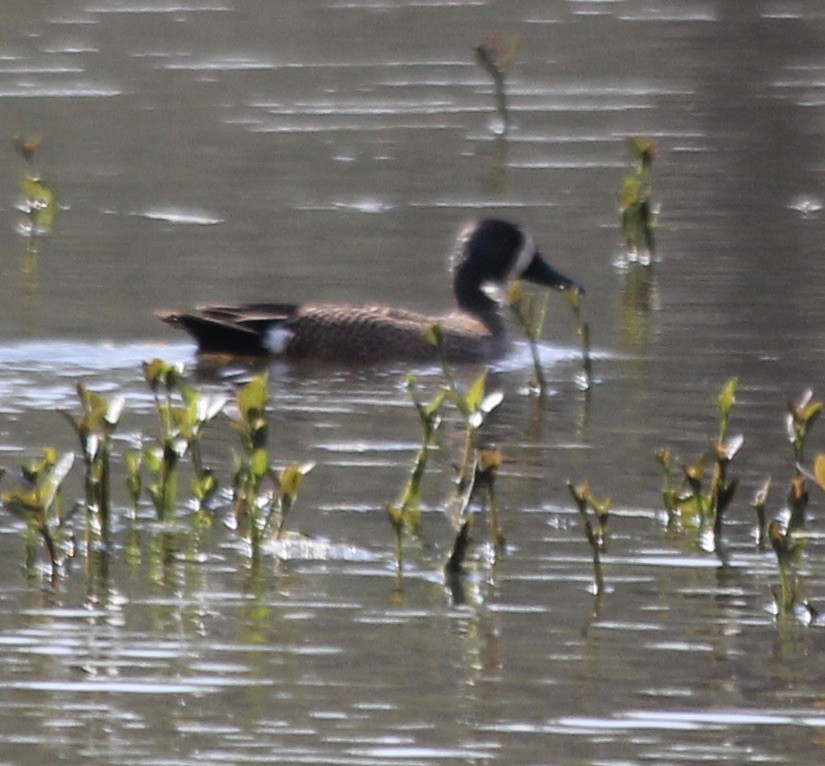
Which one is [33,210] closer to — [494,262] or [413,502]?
[494,262]

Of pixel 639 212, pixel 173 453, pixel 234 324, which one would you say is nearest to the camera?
pixel 173 453

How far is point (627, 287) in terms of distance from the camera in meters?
13.1

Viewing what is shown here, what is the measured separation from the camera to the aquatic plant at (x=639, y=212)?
13.2 metres

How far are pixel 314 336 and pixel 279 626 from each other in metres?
5.01

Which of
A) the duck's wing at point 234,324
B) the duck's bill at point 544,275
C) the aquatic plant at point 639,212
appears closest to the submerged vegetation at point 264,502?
the duck's wing at point 234,324

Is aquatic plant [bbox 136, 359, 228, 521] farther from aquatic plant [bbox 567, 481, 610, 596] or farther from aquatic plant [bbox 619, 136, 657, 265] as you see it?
aquatic plant [bbox 619, 136, 657, 265]

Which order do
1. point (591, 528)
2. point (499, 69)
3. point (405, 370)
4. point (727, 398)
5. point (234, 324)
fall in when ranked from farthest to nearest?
point (499, 69), point (234, 324), point (405, 370), point (727, 398), point (591, 528)

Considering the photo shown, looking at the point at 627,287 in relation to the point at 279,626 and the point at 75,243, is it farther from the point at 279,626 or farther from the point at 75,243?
the point at 279,626

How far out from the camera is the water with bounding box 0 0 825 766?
242 inches

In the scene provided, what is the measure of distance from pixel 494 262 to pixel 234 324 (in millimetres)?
1657

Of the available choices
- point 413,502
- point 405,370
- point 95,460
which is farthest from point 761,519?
point 405,370

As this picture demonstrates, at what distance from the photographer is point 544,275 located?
12898 millimetres

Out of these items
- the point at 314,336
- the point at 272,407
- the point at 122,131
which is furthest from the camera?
the point at 122,131

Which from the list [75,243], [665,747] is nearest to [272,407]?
[75,243]
